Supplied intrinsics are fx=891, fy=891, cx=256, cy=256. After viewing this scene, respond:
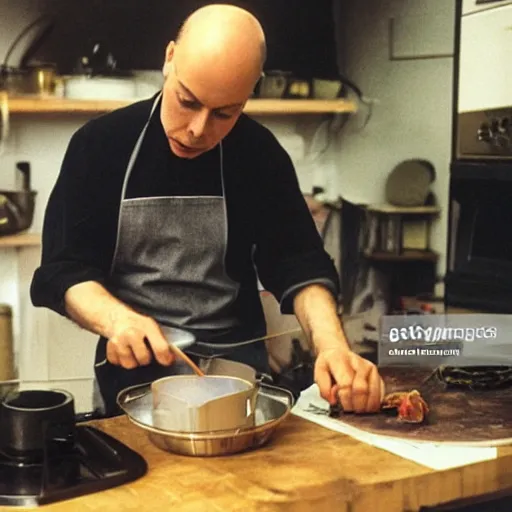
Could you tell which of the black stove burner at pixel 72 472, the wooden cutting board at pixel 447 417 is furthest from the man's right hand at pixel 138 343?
the wooden cutting board at pixel 447 417

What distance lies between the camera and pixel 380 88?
4.15ft

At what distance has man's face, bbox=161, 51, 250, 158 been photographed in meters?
1.07

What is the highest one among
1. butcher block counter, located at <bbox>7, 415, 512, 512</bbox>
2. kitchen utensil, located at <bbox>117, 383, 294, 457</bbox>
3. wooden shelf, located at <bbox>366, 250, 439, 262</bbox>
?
wooden shelf, located at <bbox>366, 250, 439, 262</bbox>

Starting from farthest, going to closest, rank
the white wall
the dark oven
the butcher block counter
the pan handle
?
the dark oven
the white wall
the pan handle
the butcher block counter

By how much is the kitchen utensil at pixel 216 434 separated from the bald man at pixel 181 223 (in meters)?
0.06

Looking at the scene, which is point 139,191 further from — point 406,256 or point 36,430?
point 406,256

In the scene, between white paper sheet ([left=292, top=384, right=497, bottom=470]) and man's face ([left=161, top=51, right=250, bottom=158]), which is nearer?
white paper sheet ([left=292, top=384, right=497, bottom=470])

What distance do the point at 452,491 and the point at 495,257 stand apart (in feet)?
2.00

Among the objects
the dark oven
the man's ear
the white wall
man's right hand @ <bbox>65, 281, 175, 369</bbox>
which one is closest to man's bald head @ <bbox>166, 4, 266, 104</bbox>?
the man's ear

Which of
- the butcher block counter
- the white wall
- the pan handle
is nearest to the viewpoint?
the butcher block counter

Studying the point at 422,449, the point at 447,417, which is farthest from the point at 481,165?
the point at 422,449

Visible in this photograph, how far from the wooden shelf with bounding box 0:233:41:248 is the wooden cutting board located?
0.43 m

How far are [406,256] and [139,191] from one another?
1.47 feet

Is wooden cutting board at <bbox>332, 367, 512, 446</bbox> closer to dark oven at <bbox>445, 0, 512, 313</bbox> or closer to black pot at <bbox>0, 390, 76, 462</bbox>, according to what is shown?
dark oven at <bbox>445, 0, 512, 313</bbox>
